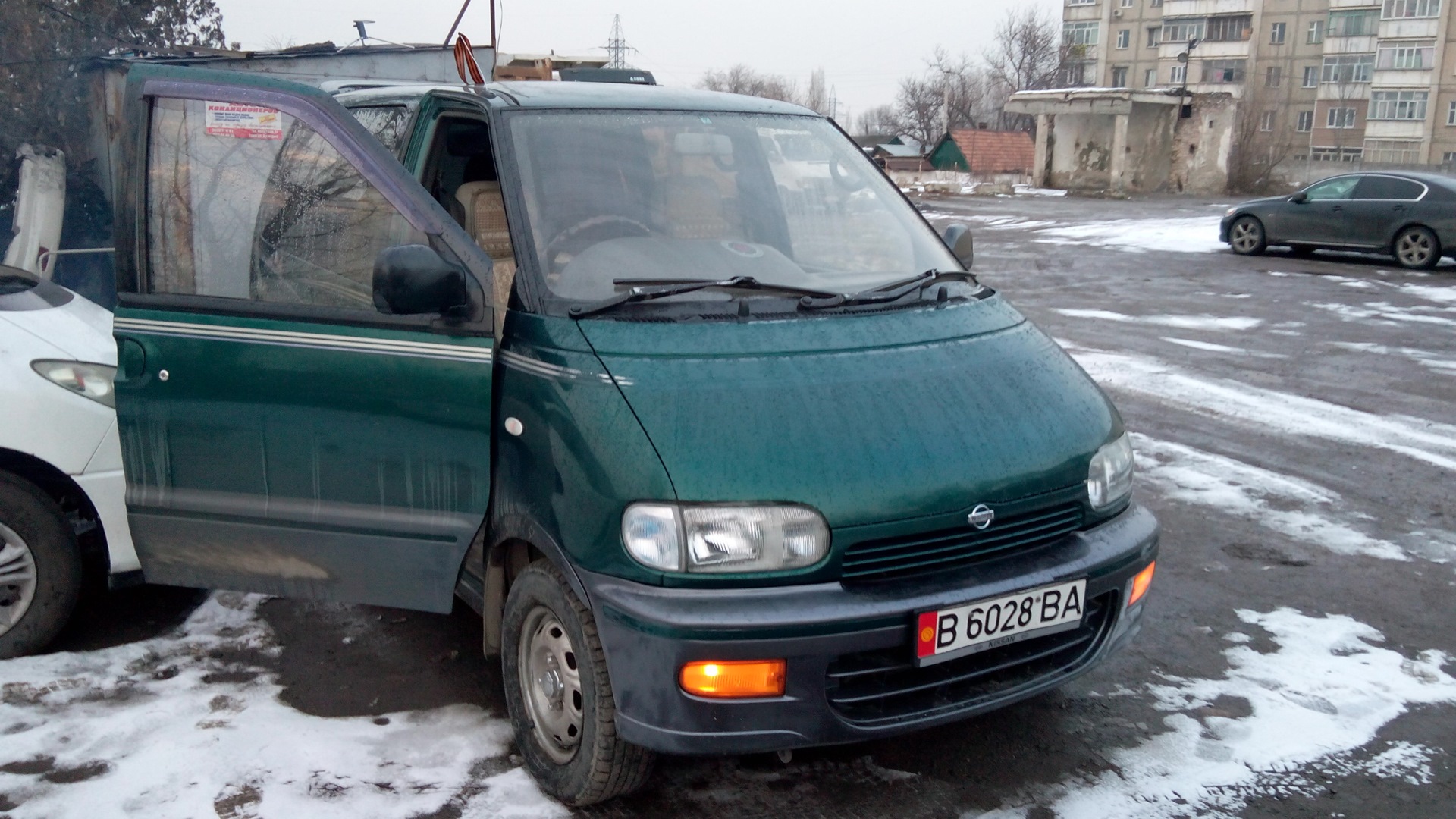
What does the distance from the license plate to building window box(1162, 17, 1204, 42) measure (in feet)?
259

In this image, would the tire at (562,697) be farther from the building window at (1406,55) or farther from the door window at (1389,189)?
the building window at (1406,55)

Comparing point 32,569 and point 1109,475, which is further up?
point 1109,475

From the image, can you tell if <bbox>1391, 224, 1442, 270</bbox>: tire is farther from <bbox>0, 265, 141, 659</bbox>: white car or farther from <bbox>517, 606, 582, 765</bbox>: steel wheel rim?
<bbox>0, 265, 141, 659</bbox>: white car

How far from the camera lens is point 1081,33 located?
80.4m

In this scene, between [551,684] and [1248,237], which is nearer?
[551,684]

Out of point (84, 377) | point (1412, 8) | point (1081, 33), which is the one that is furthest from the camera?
point (1081, 33)

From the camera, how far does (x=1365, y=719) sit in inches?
146

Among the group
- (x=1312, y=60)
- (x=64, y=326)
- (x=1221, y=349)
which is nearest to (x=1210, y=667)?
(x=64, y=326)

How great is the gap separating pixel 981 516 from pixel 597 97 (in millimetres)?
1999

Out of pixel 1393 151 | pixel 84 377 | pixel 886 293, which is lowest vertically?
pixel 84 377

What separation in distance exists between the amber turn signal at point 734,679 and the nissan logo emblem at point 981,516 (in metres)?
0.61

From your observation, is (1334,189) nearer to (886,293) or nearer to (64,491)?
(886,293)

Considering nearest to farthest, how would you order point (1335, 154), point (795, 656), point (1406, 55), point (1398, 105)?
point (795, 656)
point (1406, 55)
point (1398, 105)
point (1335, 154)

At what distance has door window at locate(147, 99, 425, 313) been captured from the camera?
3590 mm
